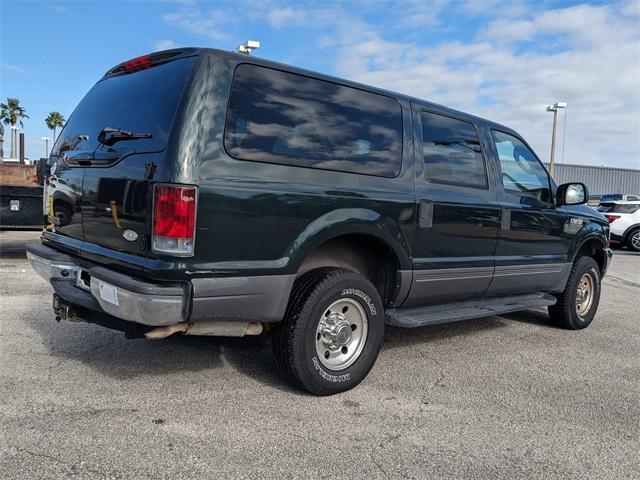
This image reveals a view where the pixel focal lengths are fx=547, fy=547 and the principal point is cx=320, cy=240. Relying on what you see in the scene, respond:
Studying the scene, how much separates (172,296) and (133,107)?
133 centimetres

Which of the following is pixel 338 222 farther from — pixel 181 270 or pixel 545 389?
pixel 545 389

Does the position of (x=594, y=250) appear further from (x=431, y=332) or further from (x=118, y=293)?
(x=118, y=293)

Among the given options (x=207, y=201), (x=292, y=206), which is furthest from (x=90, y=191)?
(x=292, y=206)

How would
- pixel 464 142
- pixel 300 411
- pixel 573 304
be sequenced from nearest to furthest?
pixel 300 411 < pixel 464 142 < pixel 573 304

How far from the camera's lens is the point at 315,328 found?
3.48m

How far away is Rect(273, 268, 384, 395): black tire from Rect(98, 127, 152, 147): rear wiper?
1346 millimetres

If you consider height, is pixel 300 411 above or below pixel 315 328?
below

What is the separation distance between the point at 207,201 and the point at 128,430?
1.33m

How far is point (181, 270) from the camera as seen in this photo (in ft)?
9.68

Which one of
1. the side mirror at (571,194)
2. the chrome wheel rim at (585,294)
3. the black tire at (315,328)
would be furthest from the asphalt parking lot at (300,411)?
the side mirror at (571,194)

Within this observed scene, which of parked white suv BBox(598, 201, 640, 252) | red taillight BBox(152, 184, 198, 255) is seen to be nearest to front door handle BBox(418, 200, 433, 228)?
red taillight BBox(152, 184, 198, 255)

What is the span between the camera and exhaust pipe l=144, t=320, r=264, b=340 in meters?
3.14

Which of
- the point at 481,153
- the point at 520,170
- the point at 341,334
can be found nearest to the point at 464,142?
the point at 481,153

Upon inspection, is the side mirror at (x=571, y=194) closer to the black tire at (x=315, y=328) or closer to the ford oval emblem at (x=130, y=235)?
the black tire at (x=315, y=328)
